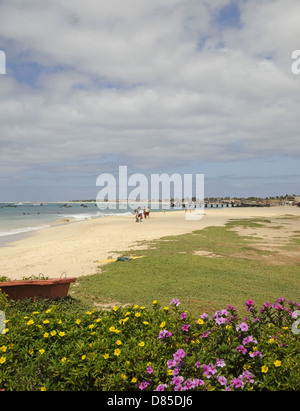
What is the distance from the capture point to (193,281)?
10.6 m

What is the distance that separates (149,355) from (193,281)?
709 cm

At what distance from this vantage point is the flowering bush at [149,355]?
3344 millimetres

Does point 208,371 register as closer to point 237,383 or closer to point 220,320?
point 237,383

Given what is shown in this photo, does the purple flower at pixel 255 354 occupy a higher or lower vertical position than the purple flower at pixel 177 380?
higher

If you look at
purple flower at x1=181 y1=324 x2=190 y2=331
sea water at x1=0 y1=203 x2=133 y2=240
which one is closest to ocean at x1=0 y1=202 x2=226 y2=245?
sea water at x1=0 y1=203 x2=133 y2=240

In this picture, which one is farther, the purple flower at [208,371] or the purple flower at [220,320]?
the purple flower at [220,320]

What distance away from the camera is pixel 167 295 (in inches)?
354

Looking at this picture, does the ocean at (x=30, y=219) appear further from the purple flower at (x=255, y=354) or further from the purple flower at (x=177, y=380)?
the purple flower at (x=255, y=354)

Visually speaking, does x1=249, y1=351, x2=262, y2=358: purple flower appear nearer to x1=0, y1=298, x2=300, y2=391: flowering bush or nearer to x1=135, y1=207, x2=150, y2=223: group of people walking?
x1=0, y1=298, x2=300, y2=391: flowering bush

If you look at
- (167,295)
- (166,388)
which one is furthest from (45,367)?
(167,295)

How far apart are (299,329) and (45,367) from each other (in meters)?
3.30

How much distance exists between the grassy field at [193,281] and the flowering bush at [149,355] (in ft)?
11.7

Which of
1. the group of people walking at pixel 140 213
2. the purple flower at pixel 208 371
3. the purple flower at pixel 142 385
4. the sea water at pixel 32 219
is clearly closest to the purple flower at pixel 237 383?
the purple flower at pixel 208 371
